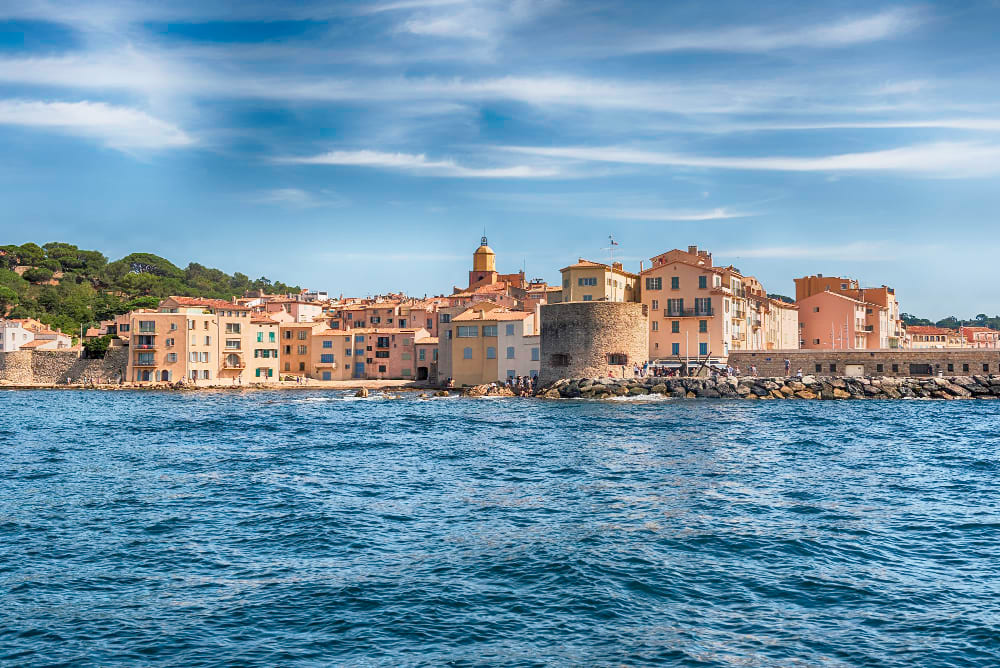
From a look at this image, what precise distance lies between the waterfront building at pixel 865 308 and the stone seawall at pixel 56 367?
63.1 m

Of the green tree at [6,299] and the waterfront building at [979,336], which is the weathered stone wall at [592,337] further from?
the green tree at [6,299]

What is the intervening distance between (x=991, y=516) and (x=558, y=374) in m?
38.1

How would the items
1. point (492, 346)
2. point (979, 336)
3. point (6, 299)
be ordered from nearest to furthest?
point (492, 346) → point (6, 299) → point (979, 336)

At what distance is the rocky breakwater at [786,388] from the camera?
5050 cm

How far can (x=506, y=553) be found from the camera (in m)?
14.4

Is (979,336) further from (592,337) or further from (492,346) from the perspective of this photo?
(592,337)

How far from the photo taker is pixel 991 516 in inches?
671

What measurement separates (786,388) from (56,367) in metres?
63.2

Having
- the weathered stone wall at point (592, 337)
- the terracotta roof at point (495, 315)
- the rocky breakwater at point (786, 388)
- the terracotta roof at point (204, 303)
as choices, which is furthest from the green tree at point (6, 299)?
the rocky breakwater at point (786, 388)

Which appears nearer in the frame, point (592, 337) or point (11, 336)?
point (592, 337)

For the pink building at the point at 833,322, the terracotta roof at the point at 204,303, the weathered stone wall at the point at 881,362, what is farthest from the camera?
the terracotta roof at the point at 204,303

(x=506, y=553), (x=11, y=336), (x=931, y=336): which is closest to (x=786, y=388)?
(x=506, y=553)

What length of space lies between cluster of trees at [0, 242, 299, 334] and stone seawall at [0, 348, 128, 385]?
42.6 ft

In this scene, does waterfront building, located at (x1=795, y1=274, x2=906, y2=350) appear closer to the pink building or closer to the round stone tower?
the pink building
